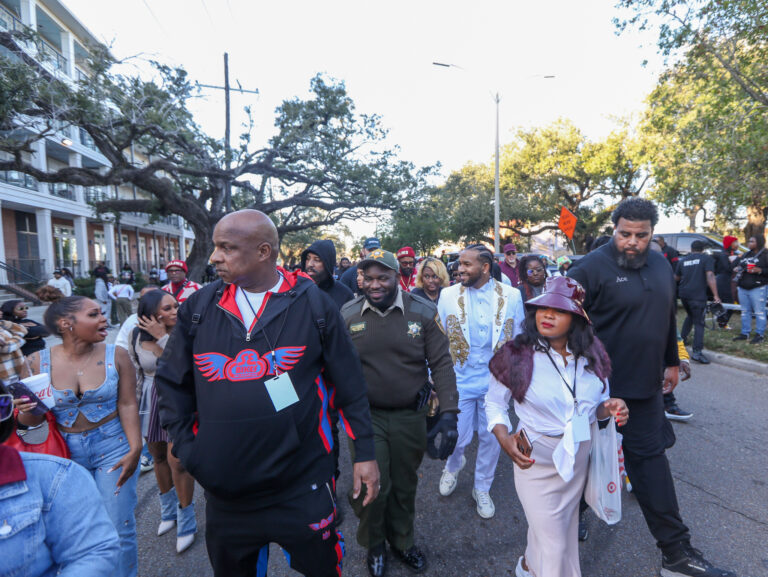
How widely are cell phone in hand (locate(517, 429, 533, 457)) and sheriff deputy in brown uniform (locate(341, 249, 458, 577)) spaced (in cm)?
54

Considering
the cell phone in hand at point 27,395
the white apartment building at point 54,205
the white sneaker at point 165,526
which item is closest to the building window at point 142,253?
the white apartment building at point 54,205

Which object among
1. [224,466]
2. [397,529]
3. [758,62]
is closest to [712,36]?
[758,62]

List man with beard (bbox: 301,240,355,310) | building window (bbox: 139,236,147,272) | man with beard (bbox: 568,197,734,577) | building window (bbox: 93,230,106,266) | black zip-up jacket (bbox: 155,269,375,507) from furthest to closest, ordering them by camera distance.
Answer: building window (bbox: 139,236,147,272) → building window (bbox: 93,230,106,266) → man with beard (bbox: 301,240,355,310) → man with beard (bbox: 568,197,734,577) → black zip-up jacket (bbox: 155,269,375,507)

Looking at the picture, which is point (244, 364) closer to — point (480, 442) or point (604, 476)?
point (604, 476)

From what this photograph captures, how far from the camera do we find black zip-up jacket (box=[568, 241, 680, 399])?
2.50 metres

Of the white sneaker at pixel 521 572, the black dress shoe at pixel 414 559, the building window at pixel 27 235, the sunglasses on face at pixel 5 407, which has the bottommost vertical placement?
the black dress shoe at pixel 414 559

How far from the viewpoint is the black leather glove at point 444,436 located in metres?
2.58

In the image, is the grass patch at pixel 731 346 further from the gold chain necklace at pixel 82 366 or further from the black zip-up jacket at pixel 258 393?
the gold chain necklace at pixel 82 366

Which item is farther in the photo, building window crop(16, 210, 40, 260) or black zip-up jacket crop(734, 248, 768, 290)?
building window crop(16, 210, 40, 260)

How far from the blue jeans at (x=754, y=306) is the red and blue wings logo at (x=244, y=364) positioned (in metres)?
9.23

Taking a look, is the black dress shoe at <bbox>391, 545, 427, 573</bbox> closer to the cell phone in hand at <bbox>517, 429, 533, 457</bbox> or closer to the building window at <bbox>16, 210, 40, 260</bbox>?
the cell phone in hand at <bbox>517, 429, 533, 457</bbox>

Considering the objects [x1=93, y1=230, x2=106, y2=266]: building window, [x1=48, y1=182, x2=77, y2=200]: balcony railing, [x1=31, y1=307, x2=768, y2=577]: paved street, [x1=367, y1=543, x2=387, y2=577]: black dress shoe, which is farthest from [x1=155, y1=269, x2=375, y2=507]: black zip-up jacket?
[x1=93, y1=230, x2=106, y2=266]: building window

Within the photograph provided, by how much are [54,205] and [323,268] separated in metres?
27.2

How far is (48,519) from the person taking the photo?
3.80 feet
